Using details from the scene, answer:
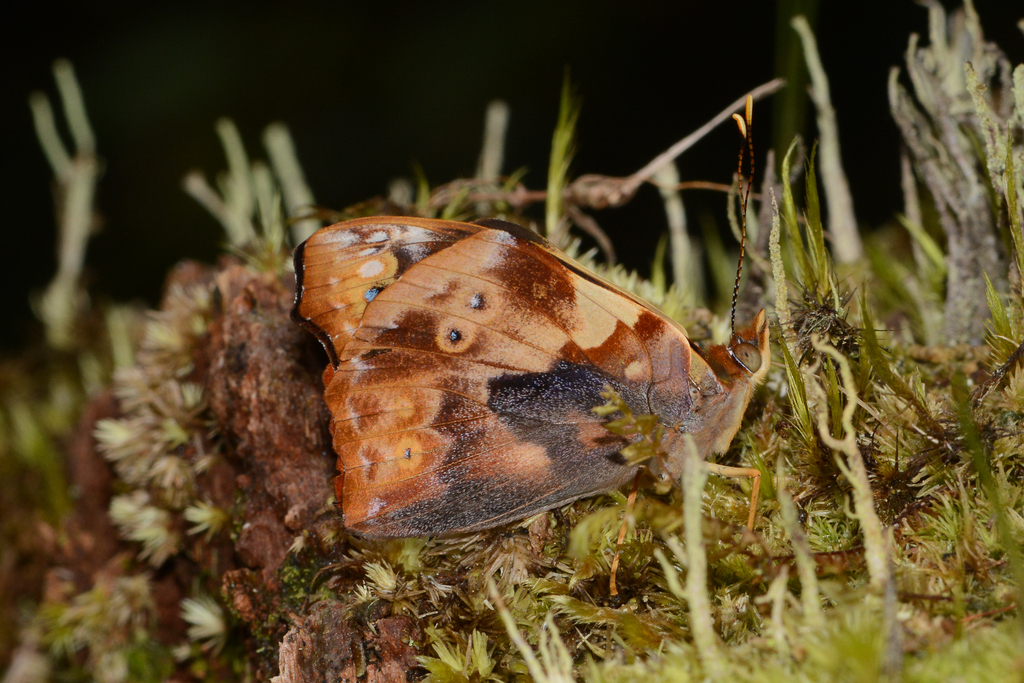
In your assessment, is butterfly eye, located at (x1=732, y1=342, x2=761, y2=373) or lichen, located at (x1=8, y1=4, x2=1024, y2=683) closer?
lichen, located at (x1=8, y1=4, x2=1024, y2=683)

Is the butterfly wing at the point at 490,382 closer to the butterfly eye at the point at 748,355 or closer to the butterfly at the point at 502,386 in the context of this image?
the butterfly at the point at 502,386

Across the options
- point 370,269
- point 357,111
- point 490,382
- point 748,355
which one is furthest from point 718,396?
point 357,111

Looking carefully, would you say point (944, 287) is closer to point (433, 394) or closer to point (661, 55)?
point (433, 394)

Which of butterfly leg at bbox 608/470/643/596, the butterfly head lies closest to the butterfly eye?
the butterfly head

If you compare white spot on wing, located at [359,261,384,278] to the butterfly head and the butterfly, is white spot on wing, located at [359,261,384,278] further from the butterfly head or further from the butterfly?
the butterfly head

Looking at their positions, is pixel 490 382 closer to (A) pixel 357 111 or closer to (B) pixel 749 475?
(B) pixel 749 475

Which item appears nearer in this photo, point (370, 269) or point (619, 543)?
point (619, 543)

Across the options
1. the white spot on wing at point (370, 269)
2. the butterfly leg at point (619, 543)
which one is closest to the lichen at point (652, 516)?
the butterfly leg at point (619, 543)
